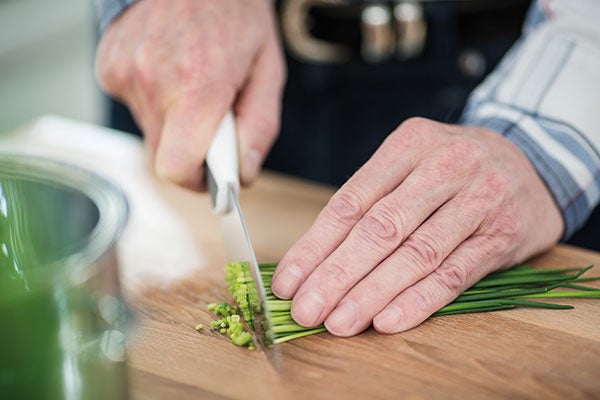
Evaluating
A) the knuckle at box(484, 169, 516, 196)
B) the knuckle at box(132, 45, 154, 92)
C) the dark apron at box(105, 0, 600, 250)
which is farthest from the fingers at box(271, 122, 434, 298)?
the dark apron at box(105, 0, 600, 250)

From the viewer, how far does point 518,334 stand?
1008mm

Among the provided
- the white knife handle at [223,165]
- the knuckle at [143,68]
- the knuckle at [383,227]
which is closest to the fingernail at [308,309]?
the knuckle at [383,227]

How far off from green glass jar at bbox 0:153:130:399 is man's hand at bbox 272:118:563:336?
30 centimetres

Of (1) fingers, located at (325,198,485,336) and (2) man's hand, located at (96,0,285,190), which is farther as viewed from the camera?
(2) man's hand, located at (96,0,285,190)

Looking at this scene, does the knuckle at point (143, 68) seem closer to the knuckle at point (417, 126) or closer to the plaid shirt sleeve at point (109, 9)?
the plaid shirt sleeve at point (109, 9)

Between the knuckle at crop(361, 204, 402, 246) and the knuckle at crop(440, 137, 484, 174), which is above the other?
the knuckle at crop(440, 137, 484, 174)

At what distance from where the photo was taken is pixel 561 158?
1.23m

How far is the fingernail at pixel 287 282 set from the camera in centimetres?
103

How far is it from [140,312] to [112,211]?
39 centimetres

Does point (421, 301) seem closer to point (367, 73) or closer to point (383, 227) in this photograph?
point (383, 227)

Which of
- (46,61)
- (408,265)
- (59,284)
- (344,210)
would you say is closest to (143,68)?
(344,210)

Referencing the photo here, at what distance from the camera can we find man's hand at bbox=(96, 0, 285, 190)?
1.31 meters

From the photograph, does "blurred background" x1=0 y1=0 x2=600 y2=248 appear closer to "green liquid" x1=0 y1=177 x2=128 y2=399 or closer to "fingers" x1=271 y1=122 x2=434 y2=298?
"fingers" x1=271 y1=122 x2=434 y2=298

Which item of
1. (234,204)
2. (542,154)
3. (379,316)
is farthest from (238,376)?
(542,154)
